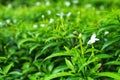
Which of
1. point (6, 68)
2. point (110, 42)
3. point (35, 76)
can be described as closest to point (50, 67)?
point (35, 76)

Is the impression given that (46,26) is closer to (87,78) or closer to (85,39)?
(85,39)

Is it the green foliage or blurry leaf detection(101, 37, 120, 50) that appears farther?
blurry leaf detection(101, 37, 120, 50)

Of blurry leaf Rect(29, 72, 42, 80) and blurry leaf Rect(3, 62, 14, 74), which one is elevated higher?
blurry leaf Rect(3, 62, 14, 74)

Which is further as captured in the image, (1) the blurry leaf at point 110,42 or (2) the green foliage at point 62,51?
(1) the blurry leaf at point 110,42

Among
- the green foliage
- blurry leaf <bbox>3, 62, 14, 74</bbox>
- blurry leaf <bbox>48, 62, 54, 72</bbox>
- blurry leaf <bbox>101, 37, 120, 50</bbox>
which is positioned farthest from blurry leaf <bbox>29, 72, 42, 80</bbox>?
blurry leaf <bbox>101, 37, 120, 50</bbox>

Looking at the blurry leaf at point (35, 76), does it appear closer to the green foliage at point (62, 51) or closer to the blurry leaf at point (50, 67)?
the green foliage at point (62, 51)

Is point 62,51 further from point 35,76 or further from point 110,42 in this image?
point 110,42

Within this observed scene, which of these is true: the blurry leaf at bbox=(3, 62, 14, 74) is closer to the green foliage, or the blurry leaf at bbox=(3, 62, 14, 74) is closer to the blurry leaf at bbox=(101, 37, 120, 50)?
the green foliage

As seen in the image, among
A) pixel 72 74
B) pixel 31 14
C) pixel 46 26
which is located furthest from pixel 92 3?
pixel 72 74

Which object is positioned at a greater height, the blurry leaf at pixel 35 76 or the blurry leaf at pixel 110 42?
the blurry leaf at pixel 110 42

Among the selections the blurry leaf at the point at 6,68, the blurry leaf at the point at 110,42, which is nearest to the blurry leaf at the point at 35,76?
the blurry leaf at the point at 6,68

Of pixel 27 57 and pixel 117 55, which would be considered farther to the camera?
pixel 27 57
